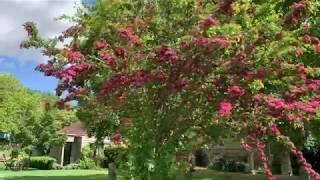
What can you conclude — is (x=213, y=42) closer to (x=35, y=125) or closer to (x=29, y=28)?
(x=29, y=28)

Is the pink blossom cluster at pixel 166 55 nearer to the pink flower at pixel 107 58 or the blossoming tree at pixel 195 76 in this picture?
the blossoming tree at pixel 195 76

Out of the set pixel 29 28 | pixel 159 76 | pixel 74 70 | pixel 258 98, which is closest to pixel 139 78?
pixel 159 76

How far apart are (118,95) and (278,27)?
2705 millimetres

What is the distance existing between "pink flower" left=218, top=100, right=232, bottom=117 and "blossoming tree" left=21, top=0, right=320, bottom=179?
1 cm

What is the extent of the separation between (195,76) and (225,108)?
0.83 m

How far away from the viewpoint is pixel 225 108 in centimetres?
764

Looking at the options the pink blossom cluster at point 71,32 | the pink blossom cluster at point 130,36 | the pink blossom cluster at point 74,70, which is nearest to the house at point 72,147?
the pink blossom cluster at point 71,32

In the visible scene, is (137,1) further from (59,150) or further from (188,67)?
(59,150)

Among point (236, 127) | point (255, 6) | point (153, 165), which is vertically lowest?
point (153, 165)

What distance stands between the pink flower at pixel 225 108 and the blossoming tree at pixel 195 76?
0.01m

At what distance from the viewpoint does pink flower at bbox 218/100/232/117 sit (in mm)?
7598

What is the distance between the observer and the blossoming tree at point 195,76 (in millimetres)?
8047

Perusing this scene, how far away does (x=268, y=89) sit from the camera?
9.17 metres

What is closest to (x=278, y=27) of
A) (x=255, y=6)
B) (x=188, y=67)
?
(x=255, y=6)
